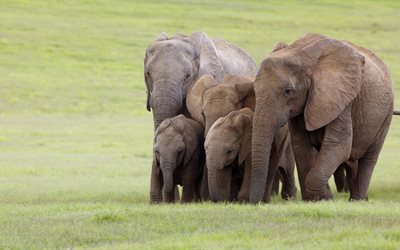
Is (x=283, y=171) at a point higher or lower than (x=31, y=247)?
lower

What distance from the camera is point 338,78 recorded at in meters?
15.1

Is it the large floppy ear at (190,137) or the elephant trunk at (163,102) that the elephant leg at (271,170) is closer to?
the large floppy ear at (190,137)

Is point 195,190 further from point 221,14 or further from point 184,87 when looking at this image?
point 221,14

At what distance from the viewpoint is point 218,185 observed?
15141 millimetres

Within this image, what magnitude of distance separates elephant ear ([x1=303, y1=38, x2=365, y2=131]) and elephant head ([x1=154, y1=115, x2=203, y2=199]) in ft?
5.56

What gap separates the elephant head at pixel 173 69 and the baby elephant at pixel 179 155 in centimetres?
50

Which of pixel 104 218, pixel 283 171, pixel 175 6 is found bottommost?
pixel 175 6

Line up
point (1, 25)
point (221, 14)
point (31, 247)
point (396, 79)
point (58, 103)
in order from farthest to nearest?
point (221, 14) → point (1, 25) → point (396, 79) → point (58, 103) → point (31, 247)

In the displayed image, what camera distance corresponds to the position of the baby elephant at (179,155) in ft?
51.4

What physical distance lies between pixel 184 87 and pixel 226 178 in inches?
80.1

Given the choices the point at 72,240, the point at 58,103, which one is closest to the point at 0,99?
the point at 58,103

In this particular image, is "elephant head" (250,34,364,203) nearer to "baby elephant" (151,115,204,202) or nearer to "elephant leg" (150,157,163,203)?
"baby elephant" (151,115,204,202)

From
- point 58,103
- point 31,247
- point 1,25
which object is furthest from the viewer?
point 1,25

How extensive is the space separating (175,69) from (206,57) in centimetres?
111
